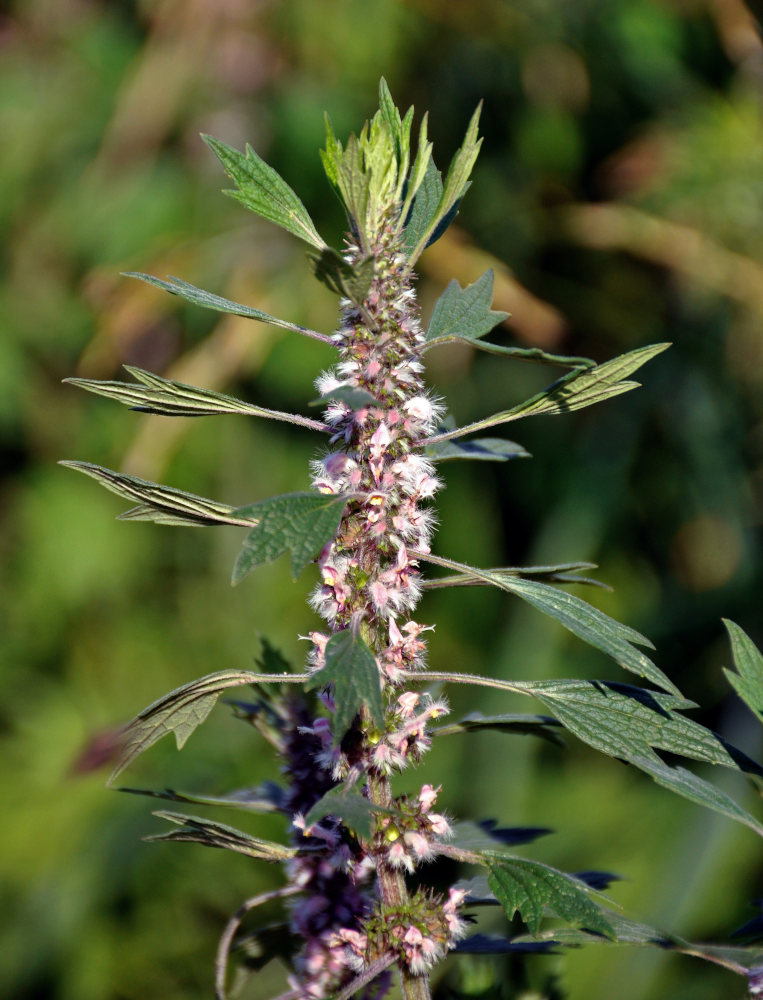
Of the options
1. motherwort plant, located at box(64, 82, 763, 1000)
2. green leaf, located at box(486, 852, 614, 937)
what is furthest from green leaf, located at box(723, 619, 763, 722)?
green leaf, located at box(486, 852, 614, 937)

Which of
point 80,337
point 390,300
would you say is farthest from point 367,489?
point 80,337

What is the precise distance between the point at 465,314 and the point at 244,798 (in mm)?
336

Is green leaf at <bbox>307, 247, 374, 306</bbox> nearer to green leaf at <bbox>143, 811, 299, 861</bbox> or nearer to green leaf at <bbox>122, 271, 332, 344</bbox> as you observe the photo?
green leaf at <bbox>122, 271, 332, 344</bbox>

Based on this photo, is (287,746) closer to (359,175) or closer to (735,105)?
(359,175)

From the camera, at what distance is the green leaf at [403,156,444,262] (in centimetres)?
50

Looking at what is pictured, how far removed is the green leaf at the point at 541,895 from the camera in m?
0.41

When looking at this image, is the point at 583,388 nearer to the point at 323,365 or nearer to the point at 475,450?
the point at 475,450

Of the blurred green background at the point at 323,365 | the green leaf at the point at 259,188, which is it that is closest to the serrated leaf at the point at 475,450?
the green leaf at the point at 259,188

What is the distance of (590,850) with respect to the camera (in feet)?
5.25

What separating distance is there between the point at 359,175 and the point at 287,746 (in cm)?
35

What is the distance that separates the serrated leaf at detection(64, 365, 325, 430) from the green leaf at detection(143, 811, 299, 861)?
20 cm

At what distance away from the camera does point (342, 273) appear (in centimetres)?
41

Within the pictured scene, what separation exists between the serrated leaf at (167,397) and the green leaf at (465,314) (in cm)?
9

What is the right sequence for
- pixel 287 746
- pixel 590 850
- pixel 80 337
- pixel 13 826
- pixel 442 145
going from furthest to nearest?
1. pixel 80 337
2. pixel 442 145
3. pixel 13 826
4. pixel 590 850
5. pixel 287 746
